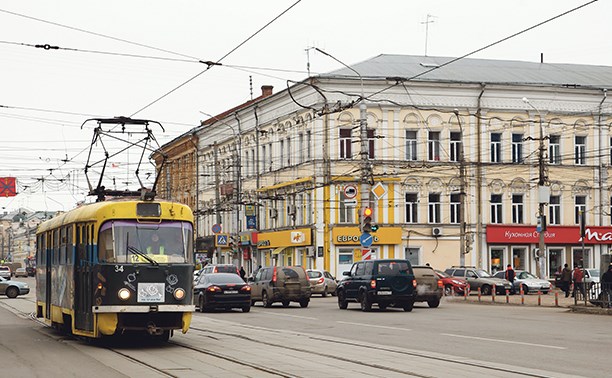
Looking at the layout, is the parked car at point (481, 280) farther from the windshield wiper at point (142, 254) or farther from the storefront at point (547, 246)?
the windshield wiper at point (142, 254)

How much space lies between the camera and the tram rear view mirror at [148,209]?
1831 centimetres

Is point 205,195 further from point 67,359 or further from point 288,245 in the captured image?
point 67,359

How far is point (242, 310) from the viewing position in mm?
35531

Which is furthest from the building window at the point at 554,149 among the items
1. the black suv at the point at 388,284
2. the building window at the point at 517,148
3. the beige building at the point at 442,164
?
the black suv at the point at 388,284

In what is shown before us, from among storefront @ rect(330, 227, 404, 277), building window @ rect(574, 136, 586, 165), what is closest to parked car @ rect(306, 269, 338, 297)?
storefront @ rect(330, 227, 404, 277)

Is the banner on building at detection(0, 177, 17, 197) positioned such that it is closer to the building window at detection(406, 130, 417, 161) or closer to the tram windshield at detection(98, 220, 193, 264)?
the building window at detection(406, 130, 417, 161)

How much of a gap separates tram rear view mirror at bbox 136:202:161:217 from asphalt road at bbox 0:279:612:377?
7.87 ft

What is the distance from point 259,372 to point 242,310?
2134 centimetres

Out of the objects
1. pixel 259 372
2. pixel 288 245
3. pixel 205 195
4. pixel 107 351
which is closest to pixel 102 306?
pixel 107 351

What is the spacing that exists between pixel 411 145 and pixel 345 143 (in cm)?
412

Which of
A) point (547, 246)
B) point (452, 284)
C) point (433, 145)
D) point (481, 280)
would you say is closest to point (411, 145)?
point (433, 145)

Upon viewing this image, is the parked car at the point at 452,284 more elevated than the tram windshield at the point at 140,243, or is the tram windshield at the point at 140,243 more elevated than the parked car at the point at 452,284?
the tram windshield at the point at 140,243

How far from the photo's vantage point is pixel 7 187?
5725cm

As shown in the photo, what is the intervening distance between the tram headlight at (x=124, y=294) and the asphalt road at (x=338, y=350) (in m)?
0.94
